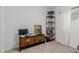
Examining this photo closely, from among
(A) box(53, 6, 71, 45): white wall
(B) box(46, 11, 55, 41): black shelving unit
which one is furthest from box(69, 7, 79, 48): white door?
(B) box(46, 11, 55, 41): black shelving unit

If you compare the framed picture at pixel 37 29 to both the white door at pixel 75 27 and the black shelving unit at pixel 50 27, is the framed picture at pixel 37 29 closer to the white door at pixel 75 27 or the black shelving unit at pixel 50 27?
the black shelving unit at pixel 50 27

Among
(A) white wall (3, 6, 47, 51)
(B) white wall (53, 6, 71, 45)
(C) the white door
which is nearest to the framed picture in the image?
(A) white wall (3, 6, 47, 51)

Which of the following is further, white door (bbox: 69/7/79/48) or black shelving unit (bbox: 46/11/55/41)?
black shelving unit (bbox: 46/11/55/41)

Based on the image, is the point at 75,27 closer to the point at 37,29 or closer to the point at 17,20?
the point at 37,29

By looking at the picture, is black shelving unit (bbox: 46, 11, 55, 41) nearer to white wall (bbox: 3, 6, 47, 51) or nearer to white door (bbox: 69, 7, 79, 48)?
white wall (bbox: 3, 6, 47, 51)

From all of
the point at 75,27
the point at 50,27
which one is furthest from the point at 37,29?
the point at 75,27

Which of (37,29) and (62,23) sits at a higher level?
(62,23)

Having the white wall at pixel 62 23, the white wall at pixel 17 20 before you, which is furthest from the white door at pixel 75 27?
the white wall at pixel 17 20

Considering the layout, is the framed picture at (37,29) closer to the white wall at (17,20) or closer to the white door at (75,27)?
the white wall at (17,20)

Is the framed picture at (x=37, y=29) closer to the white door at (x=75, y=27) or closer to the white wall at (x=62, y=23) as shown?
the white wall at (x=62, y=23)

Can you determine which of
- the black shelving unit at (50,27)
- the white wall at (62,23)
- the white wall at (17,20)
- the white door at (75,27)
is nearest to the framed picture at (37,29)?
the white wall at (17,20)

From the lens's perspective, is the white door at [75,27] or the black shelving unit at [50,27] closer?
the white door at [75,27]
